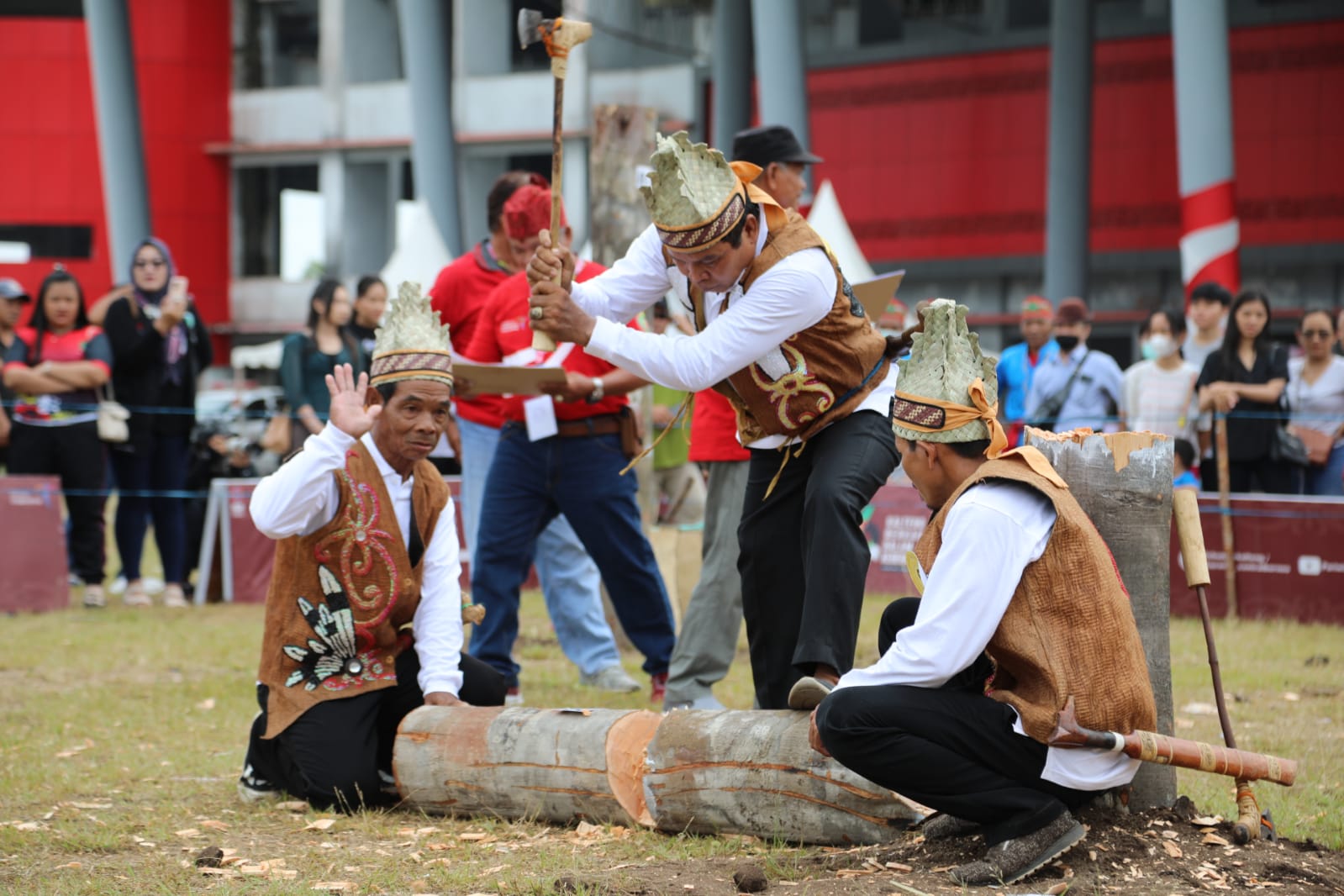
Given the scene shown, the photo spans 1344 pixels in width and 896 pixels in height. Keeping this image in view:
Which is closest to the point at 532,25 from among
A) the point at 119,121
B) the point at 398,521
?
the point at 398,521

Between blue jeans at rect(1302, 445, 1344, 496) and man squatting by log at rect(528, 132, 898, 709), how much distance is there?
5.67 metres

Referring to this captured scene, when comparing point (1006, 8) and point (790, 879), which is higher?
point (1006, 8)

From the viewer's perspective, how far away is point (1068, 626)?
370cm

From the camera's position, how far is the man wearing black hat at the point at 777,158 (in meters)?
6.02

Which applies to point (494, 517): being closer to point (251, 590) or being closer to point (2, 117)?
point (251, 590)

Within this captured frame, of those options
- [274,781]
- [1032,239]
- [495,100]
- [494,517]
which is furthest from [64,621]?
[495,100]

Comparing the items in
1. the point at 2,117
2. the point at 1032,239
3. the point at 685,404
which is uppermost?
the point at 2,117

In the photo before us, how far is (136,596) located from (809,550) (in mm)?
6783

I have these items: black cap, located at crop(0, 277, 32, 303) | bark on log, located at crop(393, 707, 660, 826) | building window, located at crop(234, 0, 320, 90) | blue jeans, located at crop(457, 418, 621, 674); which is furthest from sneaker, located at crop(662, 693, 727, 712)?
building window, located at crop(234, 0, 320, 90)

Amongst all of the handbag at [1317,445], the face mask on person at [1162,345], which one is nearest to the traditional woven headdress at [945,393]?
the handbag at [1317,445]

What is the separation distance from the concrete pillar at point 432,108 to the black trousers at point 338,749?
23.6 meters

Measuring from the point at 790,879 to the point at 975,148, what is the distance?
22840 mm

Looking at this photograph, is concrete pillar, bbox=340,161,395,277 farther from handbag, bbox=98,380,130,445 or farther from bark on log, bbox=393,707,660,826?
bark on log, bbox=393,707,660,826

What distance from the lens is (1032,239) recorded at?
989 inches
